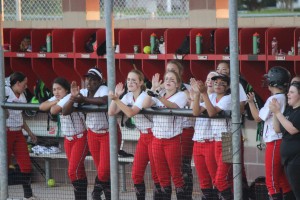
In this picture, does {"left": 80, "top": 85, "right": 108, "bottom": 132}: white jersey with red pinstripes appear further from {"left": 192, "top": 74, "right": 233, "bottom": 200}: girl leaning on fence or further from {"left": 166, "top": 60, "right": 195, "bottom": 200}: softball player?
{"left": 192, "top": 74, "right": 233, "bottom": 200}: girl leaning on fence

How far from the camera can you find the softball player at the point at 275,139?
9.04m

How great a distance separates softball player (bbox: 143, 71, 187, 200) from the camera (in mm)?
9641

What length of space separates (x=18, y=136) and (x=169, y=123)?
2.42 meters

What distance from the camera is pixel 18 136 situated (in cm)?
1134

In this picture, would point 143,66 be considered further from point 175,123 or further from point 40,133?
point 175,123

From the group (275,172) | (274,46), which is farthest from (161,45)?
(275,172)

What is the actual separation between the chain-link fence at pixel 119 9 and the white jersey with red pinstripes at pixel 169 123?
9.20 feet

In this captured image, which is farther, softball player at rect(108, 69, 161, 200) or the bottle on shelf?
the bottle on shelf

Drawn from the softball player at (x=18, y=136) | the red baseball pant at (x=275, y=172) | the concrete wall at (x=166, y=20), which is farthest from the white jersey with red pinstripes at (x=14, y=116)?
the red baseball pant at (x=275, y=172)

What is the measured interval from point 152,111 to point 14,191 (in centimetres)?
300

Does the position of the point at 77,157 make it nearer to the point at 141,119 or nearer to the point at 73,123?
the point at 73,123

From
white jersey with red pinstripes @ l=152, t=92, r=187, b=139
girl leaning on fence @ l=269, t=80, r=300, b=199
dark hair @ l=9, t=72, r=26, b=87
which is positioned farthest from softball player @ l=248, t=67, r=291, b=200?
dark hair @ l=9, t=72, r=26, b=87

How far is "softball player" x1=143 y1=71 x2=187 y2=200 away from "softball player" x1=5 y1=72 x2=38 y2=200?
2.10 meters

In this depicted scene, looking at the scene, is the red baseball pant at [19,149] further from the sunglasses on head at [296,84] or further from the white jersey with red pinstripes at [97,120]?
the sunglasses on head at [296,84]
